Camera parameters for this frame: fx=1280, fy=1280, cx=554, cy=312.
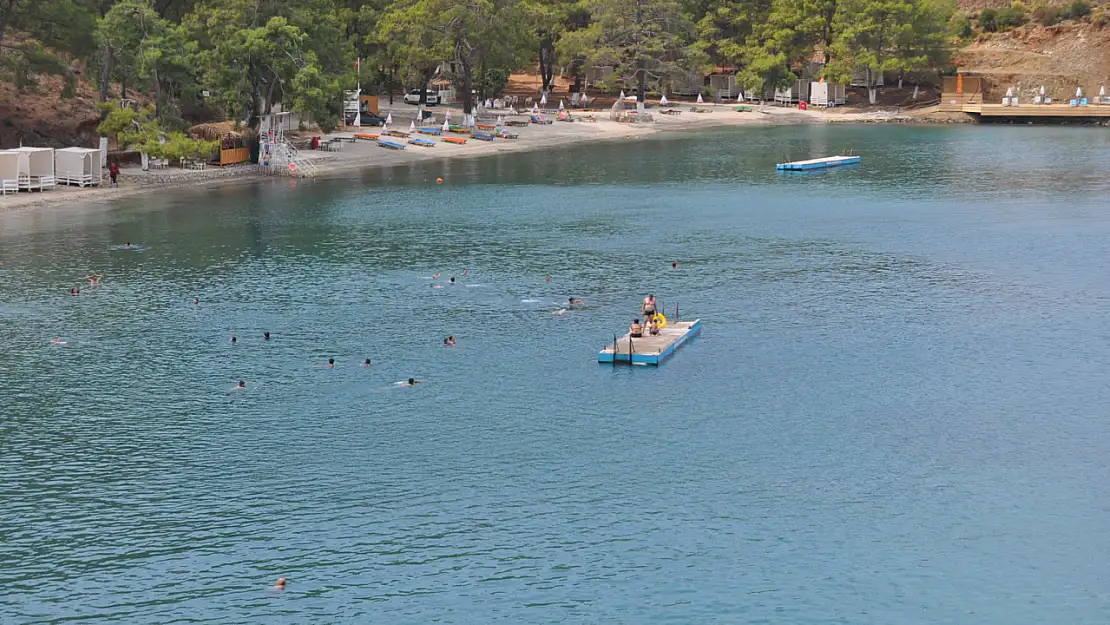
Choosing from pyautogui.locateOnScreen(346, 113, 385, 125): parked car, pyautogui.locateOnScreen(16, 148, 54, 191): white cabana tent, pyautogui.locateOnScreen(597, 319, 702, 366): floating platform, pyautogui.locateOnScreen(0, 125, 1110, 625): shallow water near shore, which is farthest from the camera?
pyautogui.locateOnScreen(346, 113, 385, 125): parked car

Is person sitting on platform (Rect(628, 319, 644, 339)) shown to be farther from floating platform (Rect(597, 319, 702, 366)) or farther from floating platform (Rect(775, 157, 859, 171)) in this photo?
floating platform (Rect(775, 157, 859, 171))

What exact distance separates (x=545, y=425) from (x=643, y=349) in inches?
428

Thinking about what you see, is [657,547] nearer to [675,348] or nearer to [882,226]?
[675,348]

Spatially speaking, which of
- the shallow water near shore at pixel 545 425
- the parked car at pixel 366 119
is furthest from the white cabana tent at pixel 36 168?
the parked car at pixel 366 119

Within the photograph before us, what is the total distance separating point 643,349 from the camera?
213 ft

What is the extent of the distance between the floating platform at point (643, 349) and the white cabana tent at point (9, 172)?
65.2m

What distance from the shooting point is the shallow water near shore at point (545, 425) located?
4134 centimetres

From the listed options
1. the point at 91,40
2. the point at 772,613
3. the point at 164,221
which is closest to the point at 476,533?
the point at 772,613

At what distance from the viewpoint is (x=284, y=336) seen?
69.9m

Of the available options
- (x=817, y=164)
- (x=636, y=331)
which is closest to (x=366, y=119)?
(x=817, y=164)

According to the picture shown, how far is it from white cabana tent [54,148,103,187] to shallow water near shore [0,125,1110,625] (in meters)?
9.76

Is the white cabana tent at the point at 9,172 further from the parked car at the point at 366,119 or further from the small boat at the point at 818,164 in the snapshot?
the small boat at the point at 818,164

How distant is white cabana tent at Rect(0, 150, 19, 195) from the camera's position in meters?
108

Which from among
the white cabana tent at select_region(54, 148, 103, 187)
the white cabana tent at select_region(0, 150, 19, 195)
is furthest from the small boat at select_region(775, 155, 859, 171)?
the white cabana tent at select_region(0, 150, 19, 195)
